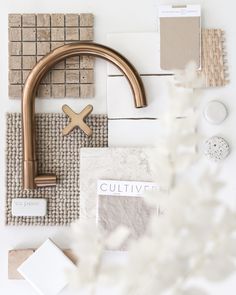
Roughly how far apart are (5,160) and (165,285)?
3.01ft

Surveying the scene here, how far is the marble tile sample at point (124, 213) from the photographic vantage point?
51.4 inches

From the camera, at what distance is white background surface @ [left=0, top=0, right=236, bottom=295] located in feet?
4.37

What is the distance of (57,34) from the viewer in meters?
1.34

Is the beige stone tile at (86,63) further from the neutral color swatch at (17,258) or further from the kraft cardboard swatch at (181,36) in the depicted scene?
the neutral color swatch at (17,258)

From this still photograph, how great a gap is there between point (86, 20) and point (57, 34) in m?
0.08

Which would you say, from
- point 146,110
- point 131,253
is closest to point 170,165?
point 131,253

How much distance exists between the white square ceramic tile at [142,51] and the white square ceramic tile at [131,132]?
119 millimetres

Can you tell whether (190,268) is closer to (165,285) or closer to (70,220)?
(165,285)

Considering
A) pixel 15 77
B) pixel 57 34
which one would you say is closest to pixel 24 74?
pixel 15 77

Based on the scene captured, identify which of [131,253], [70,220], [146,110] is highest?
[146,110]

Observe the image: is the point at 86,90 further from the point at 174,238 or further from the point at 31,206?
the point at 174,238

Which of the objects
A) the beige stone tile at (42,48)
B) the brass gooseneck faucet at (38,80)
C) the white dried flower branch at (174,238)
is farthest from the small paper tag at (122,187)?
the white dried flower branch at (174,238)

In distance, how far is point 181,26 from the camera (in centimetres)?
132

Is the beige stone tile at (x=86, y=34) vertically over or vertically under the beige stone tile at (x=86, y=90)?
over
